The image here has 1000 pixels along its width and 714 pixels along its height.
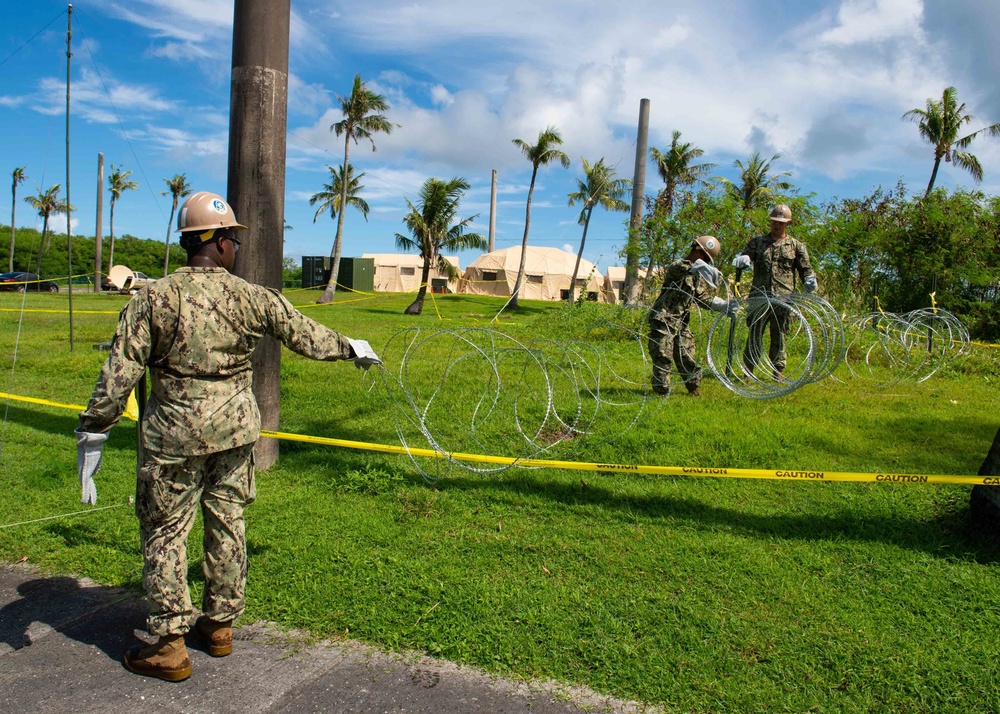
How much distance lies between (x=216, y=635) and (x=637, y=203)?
13720 millimetres

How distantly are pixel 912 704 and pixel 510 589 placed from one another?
1.91 meters

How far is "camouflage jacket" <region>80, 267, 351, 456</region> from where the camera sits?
308cm

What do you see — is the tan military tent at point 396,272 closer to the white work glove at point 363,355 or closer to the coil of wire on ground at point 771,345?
the coil of wire on ground at point 771,345

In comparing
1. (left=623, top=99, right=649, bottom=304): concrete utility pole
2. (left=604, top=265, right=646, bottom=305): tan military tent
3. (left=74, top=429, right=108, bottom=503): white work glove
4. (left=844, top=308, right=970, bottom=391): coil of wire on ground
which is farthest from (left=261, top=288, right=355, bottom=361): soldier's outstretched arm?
(left=604, top=265, right=646, bottom=305): tan military tent

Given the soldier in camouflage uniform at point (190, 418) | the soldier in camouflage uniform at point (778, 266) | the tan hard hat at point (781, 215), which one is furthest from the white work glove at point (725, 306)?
the soldier in camouflage uniform at point (190, 418)

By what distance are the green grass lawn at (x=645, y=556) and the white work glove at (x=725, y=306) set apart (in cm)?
103

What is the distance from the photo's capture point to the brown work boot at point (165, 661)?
310cm

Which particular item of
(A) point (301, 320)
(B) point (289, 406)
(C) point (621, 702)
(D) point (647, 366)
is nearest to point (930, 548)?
(C) point (621, 702)

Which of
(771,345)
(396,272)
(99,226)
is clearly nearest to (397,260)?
(396,272)

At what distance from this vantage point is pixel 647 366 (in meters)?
9.48

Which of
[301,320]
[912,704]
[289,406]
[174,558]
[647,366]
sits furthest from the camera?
[647,366]

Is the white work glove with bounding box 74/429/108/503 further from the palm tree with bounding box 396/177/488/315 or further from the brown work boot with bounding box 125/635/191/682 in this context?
the palm tree with bounding box 396/177/488/315

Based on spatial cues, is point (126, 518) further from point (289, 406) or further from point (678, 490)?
point (678, 490)

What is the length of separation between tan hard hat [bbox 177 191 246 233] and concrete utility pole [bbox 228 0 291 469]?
7.48 feet
